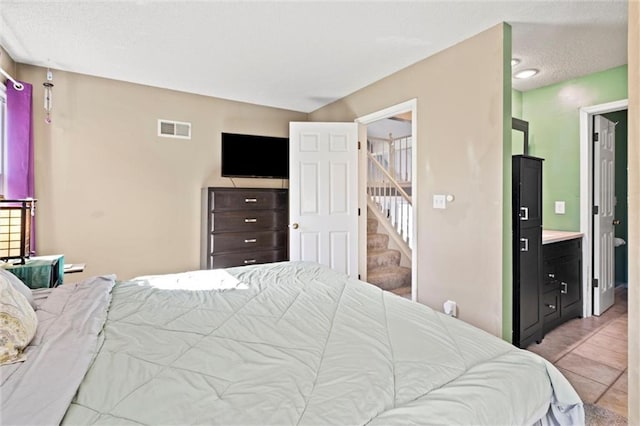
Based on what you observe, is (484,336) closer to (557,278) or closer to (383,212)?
(557,278)

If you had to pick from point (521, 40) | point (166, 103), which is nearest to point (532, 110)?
point (521, 40)

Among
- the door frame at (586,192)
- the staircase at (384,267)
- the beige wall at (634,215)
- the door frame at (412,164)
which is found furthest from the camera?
the staircase at (384,267)

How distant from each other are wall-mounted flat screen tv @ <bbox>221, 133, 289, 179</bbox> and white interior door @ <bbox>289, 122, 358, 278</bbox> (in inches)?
20.7

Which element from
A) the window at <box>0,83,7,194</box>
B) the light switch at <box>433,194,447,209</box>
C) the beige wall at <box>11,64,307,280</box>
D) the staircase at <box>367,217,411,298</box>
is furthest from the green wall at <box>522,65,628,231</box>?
the window at <box>0,83,7,194</box>

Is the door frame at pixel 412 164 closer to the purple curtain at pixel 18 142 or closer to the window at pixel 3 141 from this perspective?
the purple curtain at pixel 18 142

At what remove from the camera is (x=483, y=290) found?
2.50 meters

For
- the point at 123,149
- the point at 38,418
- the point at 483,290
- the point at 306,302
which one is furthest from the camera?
the point at 123,149

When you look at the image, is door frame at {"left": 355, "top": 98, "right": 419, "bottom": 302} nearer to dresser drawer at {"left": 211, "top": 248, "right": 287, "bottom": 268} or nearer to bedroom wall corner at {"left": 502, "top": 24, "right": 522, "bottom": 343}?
bedroom wall corner at {"left": 502, "top": 24, "right": 522, "bottom": 343}

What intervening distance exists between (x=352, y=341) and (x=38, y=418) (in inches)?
33.8

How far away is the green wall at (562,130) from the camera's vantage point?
3225 millimetres

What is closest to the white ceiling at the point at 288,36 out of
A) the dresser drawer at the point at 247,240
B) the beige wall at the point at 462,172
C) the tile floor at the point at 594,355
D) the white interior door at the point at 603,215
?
the beige wall at the point at 462,172

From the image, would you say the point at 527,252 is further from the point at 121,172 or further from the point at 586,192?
the point at 121,172

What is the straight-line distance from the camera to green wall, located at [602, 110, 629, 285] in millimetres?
4309

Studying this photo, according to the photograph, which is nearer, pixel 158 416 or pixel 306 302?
pixel 158 416
